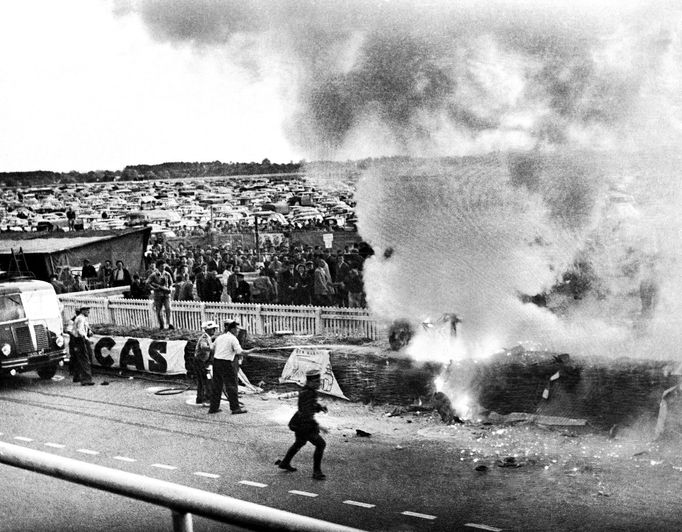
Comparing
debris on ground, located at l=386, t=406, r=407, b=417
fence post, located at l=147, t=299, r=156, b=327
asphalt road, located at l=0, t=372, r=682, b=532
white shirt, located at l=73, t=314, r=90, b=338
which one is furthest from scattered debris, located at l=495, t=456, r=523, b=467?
fence post, located at l=147, t=299, r=156, b=327

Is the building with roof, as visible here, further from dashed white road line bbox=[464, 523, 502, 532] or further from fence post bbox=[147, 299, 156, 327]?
dashed white road line bbox=[464, 523, 502, 532]

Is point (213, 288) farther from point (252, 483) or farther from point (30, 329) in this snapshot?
point (252, 483)

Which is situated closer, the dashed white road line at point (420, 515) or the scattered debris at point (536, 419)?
the dashed white road line at point (420, 515)

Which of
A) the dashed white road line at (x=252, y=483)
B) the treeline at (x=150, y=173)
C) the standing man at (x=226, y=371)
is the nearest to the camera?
the dashed white road line at (x=252, y=483)

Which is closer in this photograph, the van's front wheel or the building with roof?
the van's front wheel

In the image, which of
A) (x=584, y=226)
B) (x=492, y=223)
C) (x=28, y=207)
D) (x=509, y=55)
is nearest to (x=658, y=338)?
(x=584, y=226)

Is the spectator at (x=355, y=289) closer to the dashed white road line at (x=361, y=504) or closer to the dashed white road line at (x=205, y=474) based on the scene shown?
the dashed white road line at (x=205, y=474)

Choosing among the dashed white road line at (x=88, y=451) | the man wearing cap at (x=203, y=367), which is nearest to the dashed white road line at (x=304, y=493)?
the dashed white road line at (x=88, y=451)
